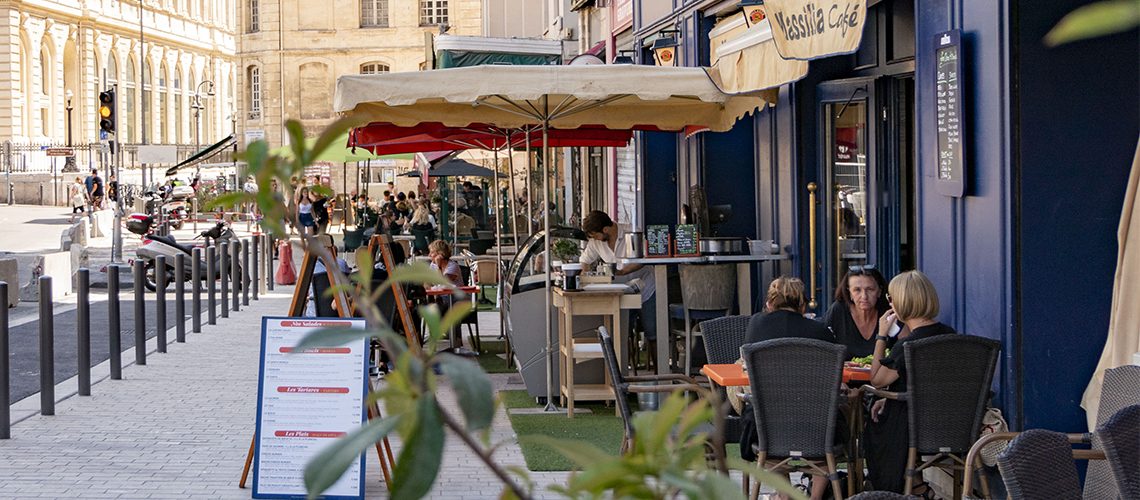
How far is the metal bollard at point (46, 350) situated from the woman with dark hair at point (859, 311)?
503 centimetres

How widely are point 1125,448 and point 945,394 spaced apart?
2040 mm

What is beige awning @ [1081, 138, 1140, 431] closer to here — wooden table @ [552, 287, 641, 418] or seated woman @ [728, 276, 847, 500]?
seated woman @ [728, 276, 847, 500]

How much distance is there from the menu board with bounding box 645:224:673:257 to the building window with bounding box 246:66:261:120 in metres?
60.9

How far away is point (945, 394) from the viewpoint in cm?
624

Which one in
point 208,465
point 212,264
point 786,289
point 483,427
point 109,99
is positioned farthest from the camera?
point 109,99

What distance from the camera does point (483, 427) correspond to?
3.70 feet

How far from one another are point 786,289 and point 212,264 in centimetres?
1124

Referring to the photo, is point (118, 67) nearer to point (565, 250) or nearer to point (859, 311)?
point (565, 250)

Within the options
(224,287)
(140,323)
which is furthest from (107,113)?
(140,323)

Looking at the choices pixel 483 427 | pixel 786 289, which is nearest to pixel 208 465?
pixel 786 289

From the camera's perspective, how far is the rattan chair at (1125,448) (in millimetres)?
4090

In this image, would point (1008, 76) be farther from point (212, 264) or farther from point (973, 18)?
point (212, 264)

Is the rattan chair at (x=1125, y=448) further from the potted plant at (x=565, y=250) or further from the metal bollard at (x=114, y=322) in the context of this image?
the metal bollard at (x=114, y=322)

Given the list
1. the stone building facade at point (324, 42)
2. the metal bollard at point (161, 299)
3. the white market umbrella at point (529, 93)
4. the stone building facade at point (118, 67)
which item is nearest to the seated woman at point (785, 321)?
the white market umbrella at point (529, 93)
